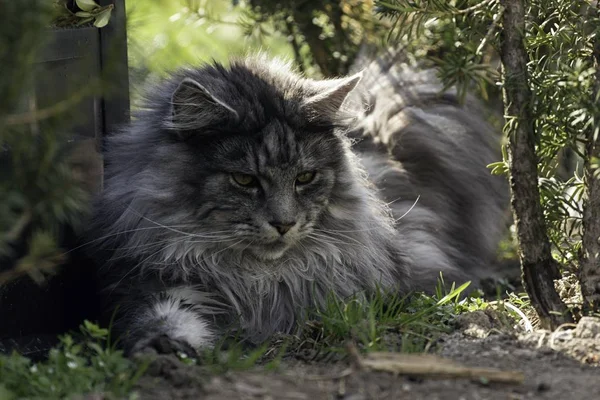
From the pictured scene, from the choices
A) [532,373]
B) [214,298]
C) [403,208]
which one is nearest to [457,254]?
[403,208]

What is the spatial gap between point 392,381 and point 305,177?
1.27m

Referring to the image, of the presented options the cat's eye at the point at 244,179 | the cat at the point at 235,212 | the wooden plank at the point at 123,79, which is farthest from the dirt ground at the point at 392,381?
the wooden plank at the point at 123,79

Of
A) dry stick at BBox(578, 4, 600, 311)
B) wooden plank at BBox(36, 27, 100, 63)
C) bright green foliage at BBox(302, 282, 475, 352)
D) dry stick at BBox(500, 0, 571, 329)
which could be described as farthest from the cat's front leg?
dry stick at BBox(578, 4, 600, 311)

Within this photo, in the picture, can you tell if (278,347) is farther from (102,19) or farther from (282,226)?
(102,19)

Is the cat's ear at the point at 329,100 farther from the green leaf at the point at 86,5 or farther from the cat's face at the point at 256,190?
the green leaf at the point at 86,5

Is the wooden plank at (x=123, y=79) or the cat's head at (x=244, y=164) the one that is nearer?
the cat's head at (x=244, y=164)

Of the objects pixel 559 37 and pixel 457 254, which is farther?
pixel 457 254

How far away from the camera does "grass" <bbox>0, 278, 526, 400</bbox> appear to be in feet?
8.63

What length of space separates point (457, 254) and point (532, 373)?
2257mm

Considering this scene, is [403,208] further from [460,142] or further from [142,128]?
[142,128]

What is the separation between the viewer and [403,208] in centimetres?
493

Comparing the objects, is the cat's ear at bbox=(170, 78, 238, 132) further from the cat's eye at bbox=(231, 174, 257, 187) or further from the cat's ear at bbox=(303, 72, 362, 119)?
the cat's ear at bbox=(303, 72, 362, 119)

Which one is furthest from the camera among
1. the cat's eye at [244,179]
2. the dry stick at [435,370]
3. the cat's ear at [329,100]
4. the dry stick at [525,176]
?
the cat's ear at [329,100]

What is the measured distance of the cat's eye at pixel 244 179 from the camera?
360cm
